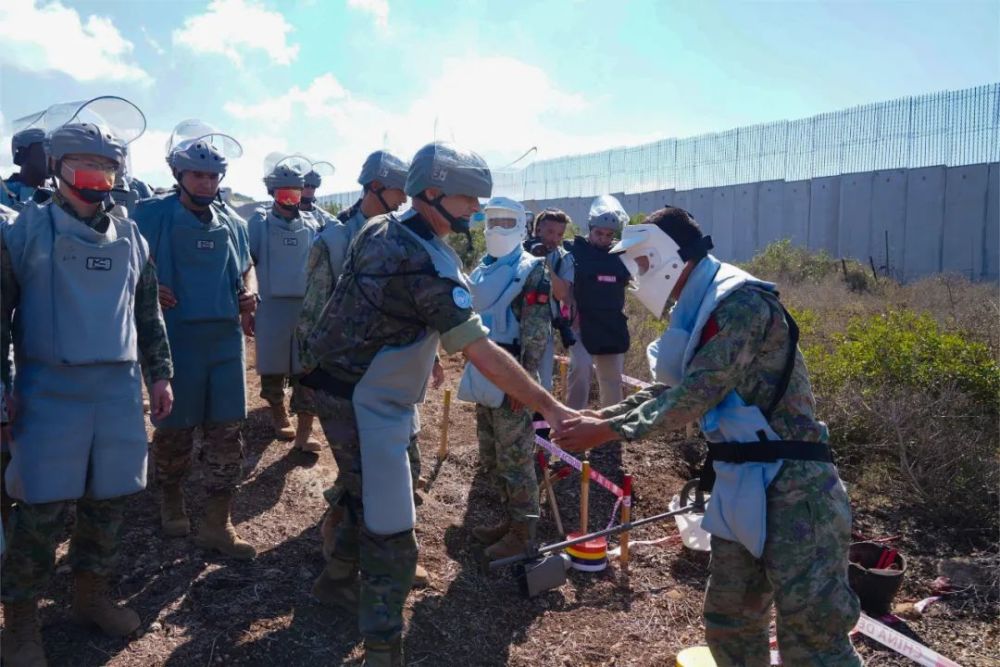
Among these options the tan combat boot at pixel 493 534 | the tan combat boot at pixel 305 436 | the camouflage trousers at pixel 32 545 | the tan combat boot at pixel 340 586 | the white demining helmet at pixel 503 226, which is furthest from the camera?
the tan combat boot at pixel 305 436

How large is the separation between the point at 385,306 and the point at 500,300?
1.94m

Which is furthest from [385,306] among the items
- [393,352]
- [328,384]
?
[328,384]

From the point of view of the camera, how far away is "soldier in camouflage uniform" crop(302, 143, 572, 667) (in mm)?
2816

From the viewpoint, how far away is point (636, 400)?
11.1 feet

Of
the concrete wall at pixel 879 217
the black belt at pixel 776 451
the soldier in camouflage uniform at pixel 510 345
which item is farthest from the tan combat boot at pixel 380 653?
the concrete wall at pixel 879 217

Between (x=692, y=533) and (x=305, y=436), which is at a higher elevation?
(x=305, y=436)

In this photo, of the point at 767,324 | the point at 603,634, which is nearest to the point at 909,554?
the point at 603,634

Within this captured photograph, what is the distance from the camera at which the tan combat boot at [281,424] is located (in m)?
6.36

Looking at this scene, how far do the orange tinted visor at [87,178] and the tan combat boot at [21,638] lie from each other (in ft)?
5.64

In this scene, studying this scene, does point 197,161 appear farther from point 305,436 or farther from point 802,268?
point 802,268

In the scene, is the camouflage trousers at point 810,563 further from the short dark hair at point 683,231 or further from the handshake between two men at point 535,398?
the short dark hair at point 683,231

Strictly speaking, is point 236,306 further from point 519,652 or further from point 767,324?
point 767,324

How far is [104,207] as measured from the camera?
3.32m

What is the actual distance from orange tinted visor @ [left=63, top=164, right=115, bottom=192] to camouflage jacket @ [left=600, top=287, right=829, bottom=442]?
244 centimetres
